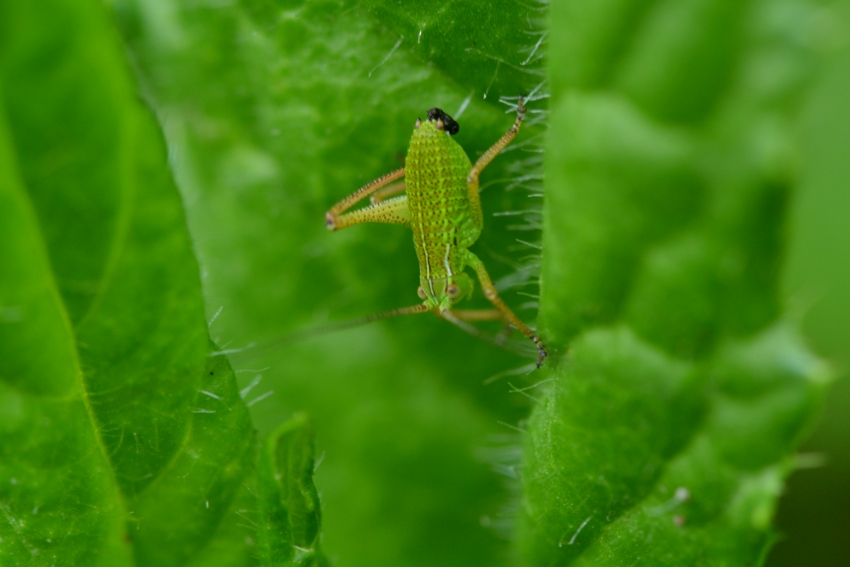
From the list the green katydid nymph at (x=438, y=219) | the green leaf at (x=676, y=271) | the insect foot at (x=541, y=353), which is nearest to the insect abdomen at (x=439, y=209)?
the green katydid nymph at (x=438, y=219)

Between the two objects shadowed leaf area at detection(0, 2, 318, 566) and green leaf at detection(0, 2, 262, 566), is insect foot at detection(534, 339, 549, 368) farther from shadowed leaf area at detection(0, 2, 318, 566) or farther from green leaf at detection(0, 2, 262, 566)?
green leaf at detection(0, 2, 262, 566)

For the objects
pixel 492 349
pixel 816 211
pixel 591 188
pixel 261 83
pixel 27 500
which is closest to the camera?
pixel 591 188

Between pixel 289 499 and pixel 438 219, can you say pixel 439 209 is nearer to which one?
pixel 438 219

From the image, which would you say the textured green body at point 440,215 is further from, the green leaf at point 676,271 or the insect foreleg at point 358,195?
the green leaf at point 676,271

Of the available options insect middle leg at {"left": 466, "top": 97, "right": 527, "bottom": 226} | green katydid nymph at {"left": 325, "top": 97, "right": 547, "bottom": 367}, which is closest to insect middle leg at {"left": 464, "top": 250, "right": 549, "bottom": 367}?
green katydid nymph at {"left": 325, "top": 97, "right": 547, "bottom": 367}

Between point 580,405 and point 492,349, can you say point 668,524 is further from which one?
point 492,349

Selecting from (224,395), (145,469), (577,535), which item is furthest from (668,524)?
(145,469)
